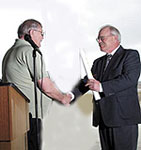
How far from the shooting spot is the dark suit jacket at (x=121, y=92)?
6.76ft

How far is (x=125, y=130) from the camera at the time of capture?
81.0 inches

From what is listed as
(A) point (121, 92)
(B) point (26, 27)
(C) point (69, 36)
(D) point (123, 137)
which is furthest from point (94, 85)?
(C) point (69, 36)

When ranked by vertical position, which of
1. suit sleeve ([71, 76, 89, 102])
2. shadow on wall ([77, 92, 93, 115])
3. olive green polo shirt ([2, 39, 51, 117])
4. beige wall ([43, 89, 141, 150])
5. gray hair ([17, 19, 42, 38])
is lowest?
beige wall ([43, 89, 141, 150])

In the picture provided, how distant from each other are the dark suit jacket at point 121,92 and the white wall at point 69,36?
192 cm

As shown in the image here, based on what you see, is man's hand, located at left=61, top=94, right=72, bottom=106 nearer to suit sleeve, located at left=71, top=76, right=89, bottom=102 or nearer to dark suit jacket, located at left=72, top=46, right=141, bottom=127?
suit sleeve, located at left=71, top=76, right=89, bottom=102

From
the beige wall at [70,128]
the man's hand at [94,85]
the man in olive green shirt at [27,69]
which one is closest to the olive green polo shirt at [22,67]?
the man in olive green shirt at [27,69]

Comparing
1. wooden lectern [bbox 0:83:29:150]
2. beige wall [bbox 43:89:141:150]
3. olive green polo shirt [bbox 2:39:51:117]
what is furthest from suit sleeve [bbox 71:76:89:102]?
beige wall [bbox 43:89:141:150]

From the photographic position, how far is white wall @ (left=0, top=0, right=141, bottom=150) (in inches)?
161

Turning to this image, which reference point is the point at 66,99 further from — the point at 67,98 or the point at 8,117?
the point at 8,117

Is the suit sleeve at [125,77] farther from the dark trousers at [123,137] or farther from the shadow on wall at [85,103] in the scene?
the shadow on wall at [85,103]

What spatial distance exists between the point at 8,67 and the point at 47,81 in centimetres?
26

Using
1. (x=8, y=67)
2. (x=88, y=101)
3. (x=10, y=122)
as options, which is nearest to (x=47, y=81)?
(x=8, y=67)

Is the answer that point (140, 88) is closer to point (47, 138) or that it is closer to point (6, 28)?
point (47, 138)

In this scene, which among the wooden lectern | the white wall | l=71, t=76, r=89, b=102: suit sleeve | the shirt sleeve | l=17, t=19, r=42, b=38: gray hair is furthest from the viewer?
the white wall
